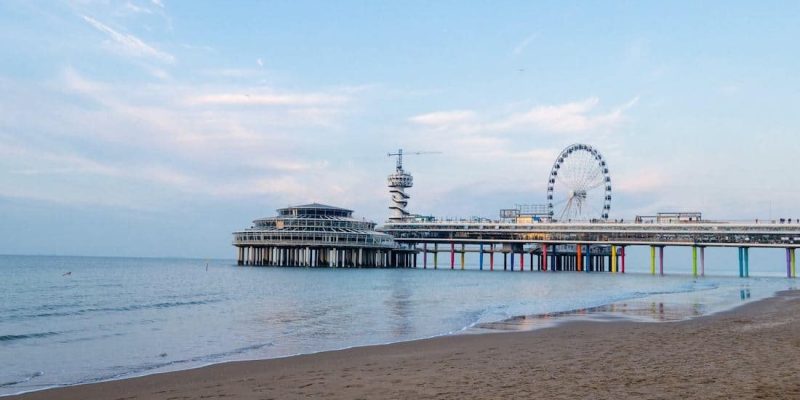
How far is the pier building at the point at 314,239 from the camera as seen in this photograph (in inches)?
4402

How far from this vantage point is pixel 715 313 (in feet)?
94.5

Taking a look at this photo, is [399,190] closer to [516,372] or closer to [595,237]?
[595,237]

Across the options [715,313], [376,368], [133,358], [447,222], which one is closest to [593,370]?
[376,368]

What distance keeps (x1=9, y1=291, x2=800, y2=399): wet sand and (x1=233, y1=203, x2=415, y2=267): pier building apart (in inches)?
3670

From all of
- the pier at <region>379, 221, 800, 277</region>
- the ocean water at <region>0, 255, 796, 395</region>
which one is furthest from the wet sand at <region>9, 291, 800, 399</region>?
the pier at <region>379, 221, 800, 277</region>

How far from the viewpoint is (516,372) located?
12.8 m

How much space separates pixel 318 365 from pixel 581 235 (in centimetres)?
10435

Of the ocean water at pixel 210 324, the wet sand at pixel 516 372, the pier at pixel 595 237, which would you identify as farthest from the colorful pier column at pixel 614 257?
the wet sand at pixel 516 372

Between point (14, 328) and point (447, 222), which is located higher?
point (447, 222)

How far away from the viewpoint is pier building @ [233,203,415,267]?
367 ft

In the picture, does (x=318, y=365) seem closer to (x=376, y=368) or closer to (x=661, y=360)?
(x=376, y=368)

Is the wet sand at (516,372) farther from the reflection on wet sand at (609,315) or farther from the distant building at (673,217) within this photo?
the distant building at (673,217)

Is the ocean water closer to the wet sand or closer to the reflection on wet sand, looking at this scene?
the reflection on wet sand

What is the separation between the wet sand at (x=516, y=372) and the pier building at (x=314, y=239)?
9321cm
